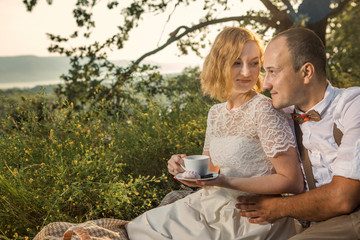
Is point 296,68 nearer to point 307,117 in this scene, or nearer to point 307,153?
point 307,117

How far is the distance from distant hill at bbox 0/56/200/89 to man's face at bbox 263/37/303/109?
14.7 feet

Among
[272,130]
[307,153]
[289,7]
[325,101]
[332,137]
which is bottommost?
[307,153]

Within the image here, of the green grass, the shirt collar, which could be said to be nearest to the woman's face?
the shirt collar

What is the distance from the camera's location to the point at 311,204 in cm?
208

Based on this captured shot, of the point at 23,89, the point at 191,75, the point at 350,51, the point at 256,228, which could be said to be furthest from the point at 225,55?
the point at 350,51

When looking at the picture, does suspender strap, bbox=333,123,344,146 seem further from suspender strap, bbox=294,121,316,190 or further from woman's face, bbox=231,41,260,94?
woman's face, bbox=231,41,260,94

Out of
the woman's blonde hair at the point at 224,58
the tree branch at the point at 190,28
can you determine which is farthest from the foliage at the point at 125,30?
the woman's blonde hair at the point at 224,58

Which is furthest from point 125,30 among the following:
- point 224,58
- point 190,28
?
point 224,58

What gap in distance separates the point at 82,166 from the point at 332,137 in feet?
7.36

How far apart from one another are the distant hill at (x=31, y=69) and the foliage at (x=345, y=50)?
4.73 m

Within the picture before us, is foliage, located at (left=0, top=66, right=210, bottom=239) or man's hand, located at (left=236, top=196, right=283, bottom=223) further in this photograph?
foliage, located at (left=0, top=66, right=210, bottom=239)

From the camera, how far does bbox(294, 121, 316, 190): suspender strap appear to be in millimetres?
2244

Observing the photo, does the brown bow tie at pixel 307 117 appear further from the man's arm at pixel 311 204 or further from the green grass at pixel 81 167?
the green grass at pixel 81 167

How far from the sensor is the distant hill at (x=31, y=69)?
6.11m
